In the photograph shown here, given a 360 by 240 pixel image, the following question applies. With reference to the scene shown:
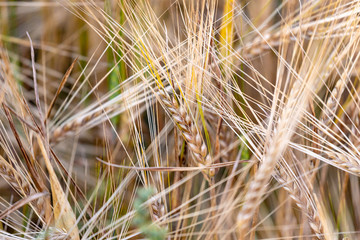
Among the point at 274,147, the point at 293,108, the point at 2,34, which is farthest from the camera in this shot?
the point at 2,34

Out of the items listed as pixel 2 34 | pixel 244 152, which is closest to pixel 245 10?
pixel 244 152

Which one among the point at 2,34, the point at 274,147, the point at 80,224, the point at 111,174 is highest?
the point at 2,34

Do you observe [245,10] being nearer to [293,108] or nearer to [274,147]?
[293,108]

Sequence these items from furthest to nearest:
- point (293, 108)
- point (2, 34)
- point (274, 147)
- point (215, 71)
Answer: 1. point (2, 34)
2. point (215, 71)
3. point (293, 108)
4. point (274, 147)

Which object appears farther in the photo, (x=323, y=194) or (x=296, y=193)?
(x=323, y=194)

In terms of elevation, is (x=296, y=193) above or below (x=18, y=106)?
below

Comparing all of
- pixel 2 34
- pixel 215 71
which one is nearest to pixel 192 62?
pixel 215 71
